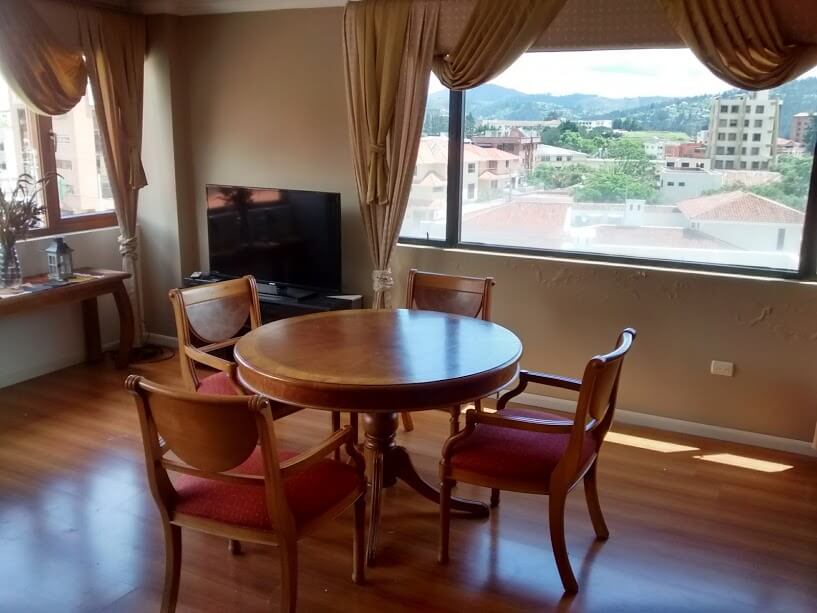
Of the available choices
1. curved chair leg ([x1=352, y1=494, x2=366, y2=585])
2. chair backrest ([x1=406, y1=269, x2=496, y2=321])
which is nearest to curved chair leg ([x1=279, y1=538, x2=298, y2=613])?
curved chair leg ([x1=352, y1=494, x2=366, y2=585])

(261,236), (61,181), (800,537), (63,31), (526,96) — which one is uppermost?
(63,31)

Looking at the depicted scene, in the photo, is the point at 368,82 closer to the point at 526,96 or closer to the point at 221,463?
the point at 526,96

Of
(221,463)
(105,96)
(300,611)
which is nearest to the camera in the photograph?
(221,463)

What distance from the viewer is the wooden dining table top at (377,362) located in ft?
7.67

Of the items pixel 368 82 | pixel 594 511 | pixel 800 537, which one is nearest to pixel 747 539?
pixel 800 537

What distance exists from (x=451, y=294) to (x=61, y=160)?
9.47ft

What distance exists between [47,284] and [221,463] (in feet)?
9.19

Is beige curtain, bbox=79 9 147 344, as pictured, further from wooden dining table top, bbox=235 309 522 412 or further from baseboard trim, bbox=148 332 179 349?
wooden dining table top, bbox=235 309 522 412

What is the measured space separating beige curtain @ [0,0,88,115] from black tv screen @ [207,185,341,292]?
99cm

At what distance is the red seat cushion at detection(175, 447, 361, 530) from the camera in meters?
2.19

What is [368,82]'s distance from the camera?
414 centimetres

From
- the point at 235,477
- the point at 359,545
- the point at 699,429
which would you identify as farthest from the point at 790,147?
the point at 235,477

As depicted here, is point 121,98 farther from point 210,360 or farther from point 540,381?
point 540,381

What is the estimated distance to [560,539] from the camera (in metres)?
2.48
